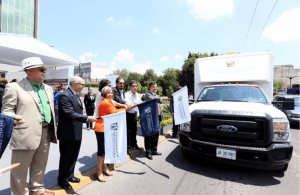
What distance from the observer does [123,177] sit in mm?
3344

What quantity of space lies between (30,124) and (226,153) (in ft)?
11.0

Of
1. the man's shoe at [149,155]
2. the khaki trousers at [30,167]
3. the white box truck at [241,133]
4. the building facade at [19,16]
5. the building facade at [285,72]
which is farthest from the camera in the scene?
the building facade at [285,72]

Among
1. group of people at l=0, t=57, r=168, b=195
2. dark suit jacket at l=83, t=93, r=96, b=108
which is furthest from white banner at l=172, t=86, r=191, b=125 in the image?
dark suit jacket at l=83, t=93, r=96, b=108

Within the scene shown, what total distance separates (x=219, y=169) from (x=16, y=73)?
47.8ft

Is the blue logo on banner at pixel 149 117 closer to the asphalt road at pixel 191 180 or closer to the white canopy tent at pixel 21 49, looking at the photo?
the asphalt road at pixel 191 180

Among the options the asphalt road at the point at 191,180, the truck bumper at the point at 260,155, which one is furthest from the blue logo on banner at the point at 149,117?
the truck bumper at the point at 260,155

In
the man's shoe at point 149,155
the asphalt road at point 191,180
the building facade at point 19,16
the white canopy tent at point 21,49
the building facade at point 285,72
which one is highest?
the building facade at point 285,72

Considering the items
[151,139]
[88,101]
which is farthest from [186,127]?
[88,101]

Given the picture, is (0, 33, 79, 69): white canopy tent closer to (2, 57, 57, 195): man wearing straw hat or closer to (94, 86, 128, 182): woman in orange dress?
(2, 57, 57, 195): man wearing straw hat

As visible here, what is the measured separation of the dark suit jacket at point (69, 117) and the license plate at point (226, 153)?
2.62 meters

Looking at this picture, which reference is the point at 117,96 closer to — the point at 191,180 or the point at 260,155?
the point at 191,180

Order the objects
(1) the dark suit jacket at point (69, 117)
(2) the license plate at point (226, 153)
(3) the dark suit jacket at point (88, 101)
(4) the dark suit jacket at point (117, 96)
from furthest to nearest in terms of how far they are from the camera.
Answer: (3) the dark suit jacket at point (88, 101)
(4) the dark suit jacket at point (117, 96)
(2) the license plate at point (226, 153)
(1) the dark suit jacket at point (69, 117)

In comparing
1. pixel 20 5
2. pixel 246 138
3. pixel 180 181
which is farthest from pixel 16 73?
pixel 246 138

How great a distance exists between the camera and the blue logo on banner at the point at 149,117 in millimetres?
3979
